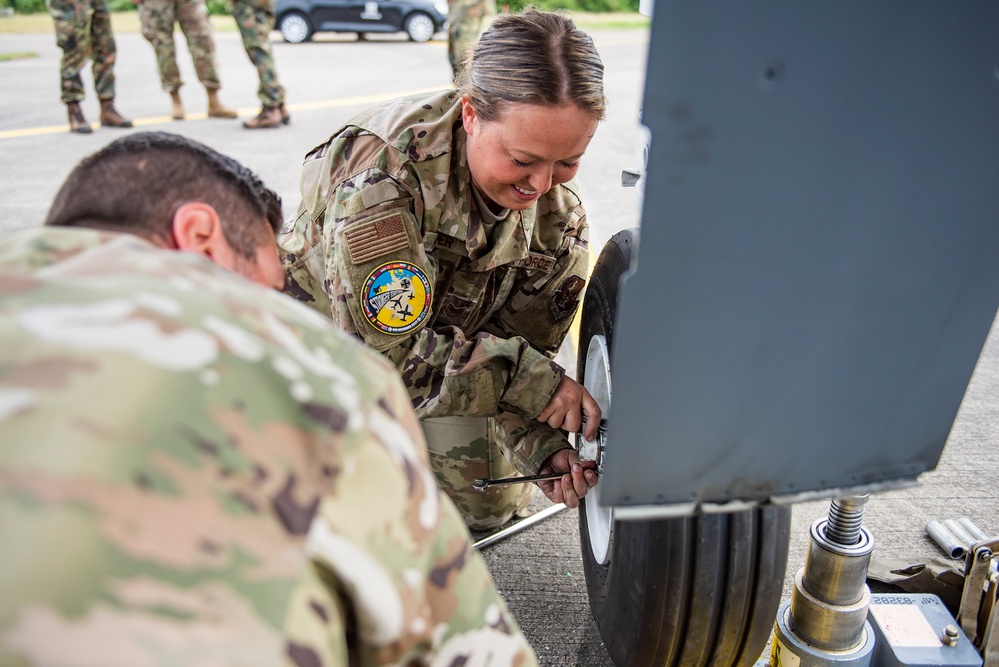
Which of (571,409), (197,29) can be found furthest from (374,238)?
(197,29)

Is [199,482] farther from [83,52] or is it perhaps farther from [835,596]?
[83,52]

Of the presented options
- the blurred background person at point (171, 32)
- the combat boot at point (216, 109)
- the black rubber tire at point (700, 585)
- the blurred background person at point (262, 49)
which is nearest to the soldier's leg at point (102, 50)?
the blurred background person at point (171, 32)

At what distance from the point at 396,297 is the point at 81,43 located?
18.3 ft

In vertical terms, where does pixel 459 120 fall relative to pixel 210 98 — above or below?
above

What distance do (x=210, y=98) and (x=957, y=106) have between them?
6.82 meters

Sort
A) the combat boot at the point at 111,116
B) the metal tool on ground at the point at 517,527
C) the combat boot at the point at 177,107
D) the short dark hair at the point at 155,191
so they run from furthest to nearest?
the combat boot at the point at 177,107 < the combat boot at the point at 111,116 < the metal tool on ground at the point at 517,527 < the short dark hair at the point at 155,191

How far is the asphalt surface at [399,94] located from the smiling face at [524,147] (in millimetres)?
166

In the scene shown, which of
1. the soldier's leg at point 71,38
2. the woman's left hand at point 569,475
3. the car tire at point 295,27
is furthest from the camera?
the car tire at point 295,27

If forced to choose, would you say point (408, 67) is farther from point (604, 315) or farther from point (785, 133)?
point (785, 133)

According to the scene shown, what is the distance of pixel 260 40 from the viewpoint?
6281 millimetres

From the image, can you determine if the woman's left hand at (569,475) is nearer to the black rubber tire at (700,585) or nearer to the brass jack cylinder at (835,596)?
the black rubber tire at (700,585)

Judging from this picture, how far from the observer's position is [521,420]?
1.99m

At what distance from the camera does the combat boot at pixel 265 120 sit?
20.8 feet

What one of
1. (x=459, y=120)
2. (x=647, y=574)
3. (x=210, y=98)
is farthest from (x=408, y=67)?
(x=647, y=574)
